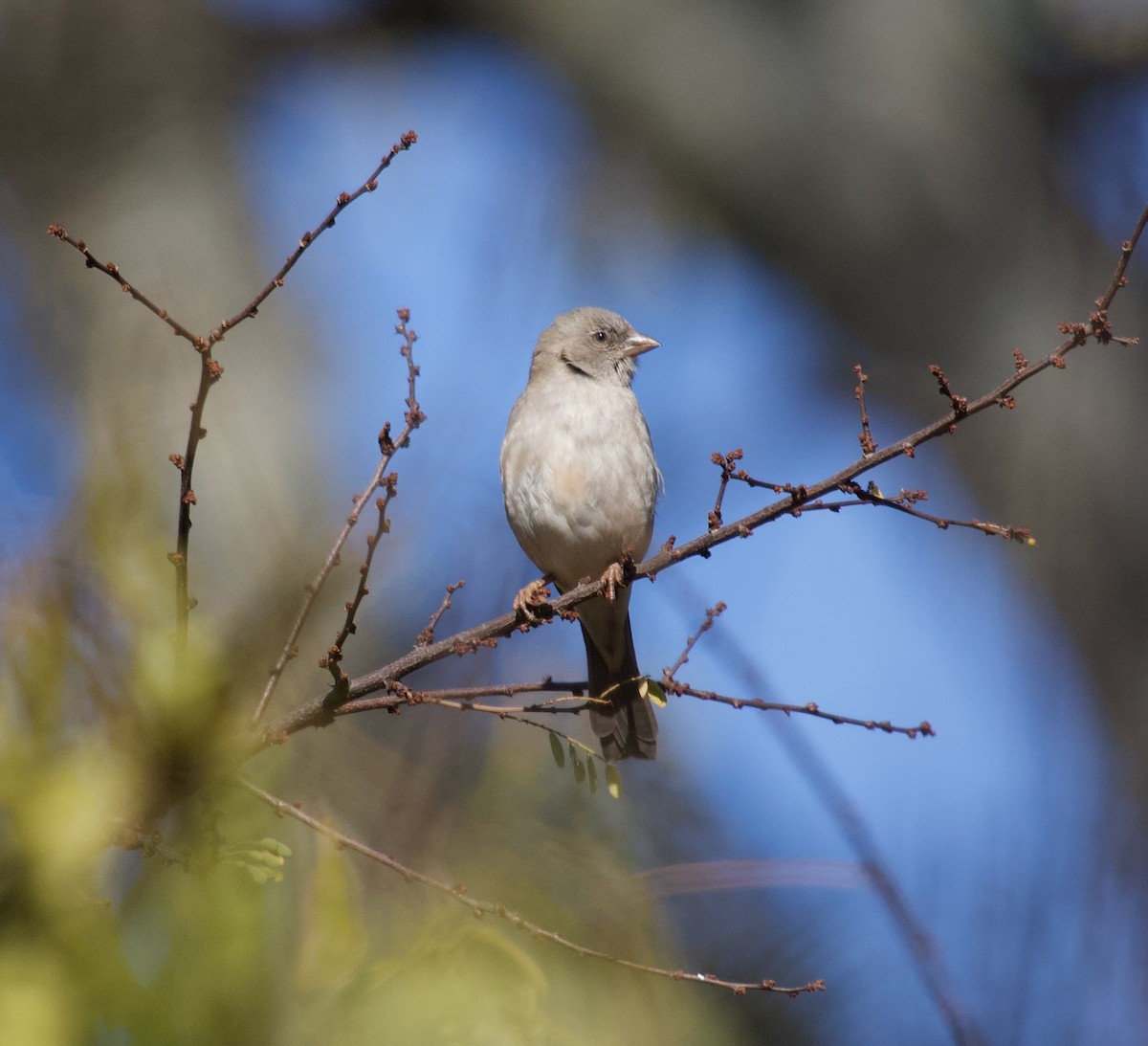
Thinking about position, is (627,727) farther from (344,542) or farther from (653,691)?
(344,542)

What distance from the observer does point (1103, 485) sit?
8117 millimetres

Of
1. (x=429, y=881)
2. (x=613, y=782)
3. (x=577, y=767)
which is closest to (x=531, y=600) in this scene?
(x=613, y=782)

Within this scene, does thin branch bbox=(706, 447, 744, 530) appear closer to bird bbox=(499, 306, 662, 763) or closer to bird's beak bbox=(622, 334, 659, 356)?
bird bbox=(499, 306, 662, 763)

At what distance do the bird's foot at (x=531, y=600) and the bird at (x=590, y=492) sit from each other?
0.22 m

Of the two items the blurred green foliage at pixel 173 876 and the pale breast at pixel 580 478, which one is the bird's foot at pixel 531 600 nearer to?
the pale breast at pixel 580 478

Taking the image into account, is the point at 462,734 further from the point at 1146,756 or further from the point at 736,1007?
the point at 1146,756

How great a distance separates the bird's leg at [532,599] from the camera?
→ 2836mm

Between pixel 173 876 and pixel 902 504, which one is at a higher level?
pixel 902 504

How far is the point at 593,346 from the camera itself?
212 inches

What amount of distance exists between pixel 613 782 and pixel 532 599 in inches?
65.6

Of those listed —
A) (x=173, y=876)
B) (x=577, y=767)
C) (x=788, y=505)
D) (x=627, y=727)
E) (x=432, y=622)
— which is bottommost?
(x=173, y=876)

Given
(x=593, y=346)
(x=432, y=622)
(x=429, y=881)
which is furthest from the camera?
(x=593, y=346)

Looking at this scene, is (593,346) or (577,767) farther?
(593,346)

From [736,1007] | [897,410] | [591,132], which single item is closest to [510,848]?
[736,1007]
